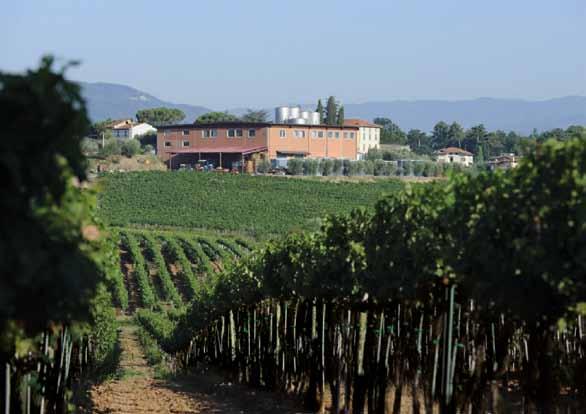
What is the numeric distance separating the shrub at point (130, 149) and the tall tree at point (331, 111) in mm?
46872

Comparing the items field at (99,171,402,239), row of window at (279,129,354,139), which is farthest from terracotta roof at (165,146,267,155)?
field at (99,171,402,239)

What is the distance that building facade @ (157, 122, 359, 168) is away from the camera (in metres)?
120

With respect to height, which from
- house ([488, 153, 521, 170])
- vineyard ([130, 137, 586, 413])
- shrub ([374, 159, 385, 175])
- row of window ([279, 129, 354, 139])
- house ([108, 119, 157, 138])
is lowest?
shrub ([374, 159, 385, 175])

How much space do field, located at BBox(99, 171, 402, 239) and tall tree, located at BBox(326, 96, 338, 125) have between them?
62.0 metres

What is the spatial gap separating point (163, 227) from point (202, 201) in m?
10.2

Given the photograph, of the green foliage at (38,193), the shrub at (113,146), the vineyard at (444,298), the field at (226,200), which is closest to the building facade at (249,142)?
the shrub at (113,146)

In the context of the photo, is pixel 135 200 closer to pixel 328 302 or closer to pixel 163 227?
pixel 163 227

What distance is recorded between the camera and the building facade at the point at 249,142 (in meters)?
120

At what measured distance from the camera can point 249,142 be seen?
122 metres

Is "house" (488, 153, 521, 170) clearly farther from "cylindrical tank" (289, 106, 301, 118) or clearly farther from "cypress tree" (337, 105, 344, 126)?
"cypress tree" (337, 105, 344, 126)

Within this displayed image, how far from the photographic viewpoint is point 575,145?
9.26m

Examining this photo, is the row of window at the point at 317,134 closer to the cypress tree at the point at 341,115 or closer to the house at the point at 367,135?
the house at the point at 367,135

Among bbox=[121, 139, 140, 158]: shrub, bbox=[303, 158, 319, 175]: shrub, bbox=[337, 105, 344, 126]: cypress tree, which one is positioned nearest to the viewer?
bbox=[303, 158, 319, 175]: shrub

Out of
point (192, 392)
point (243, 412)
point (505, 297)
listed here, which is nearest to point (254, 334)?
point (192, 392)
